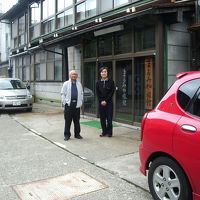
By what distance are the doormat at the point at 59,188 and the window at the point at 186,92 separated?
1.89 metres

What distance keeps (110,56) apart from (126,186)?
22.8 feet

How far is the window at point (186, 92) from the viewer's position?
13.8 ft

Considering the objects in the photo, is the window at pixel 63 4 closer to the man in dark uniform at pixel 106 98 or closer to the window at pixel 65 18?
the window at pixel 65 18

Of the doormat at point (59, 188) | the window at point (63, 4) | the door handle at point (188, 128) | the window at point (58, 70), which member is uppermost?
the window at point (63, 4)

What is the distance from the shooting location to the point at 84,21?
49.9 feet

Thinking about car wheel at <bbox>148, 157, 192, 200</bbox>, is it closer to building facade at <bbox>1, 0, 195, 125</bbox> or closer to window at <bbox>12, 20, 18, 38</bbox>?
building facade at <bbox>1, 0, 195, 125</bbox>

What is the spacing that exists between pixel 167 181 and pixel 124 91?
707 centimetres

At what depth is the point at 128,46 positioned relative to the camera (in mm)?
10984

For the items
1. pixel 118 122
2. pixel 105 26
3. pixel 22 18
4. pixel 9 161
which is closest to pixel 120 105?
pixel 118 122

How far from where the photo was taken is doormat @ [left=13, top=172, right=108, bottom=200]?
512cm

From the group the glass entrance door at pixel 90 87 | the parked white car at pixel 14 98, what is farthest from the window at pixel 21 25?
the glass entrance door at pixel 90 87

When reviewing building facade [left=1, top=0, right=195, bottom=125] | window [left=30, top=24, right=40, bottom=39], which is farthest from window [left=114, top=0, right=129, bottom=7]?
window [left=30, top=24, right=40, bottom=39]

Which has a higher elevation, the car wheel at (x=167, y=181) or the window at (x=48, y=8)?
the window at (x=48, y=8)

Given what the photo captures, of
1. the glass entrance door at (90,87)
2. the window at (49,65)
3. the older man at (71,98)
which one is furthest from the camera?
the window at (49,65)
